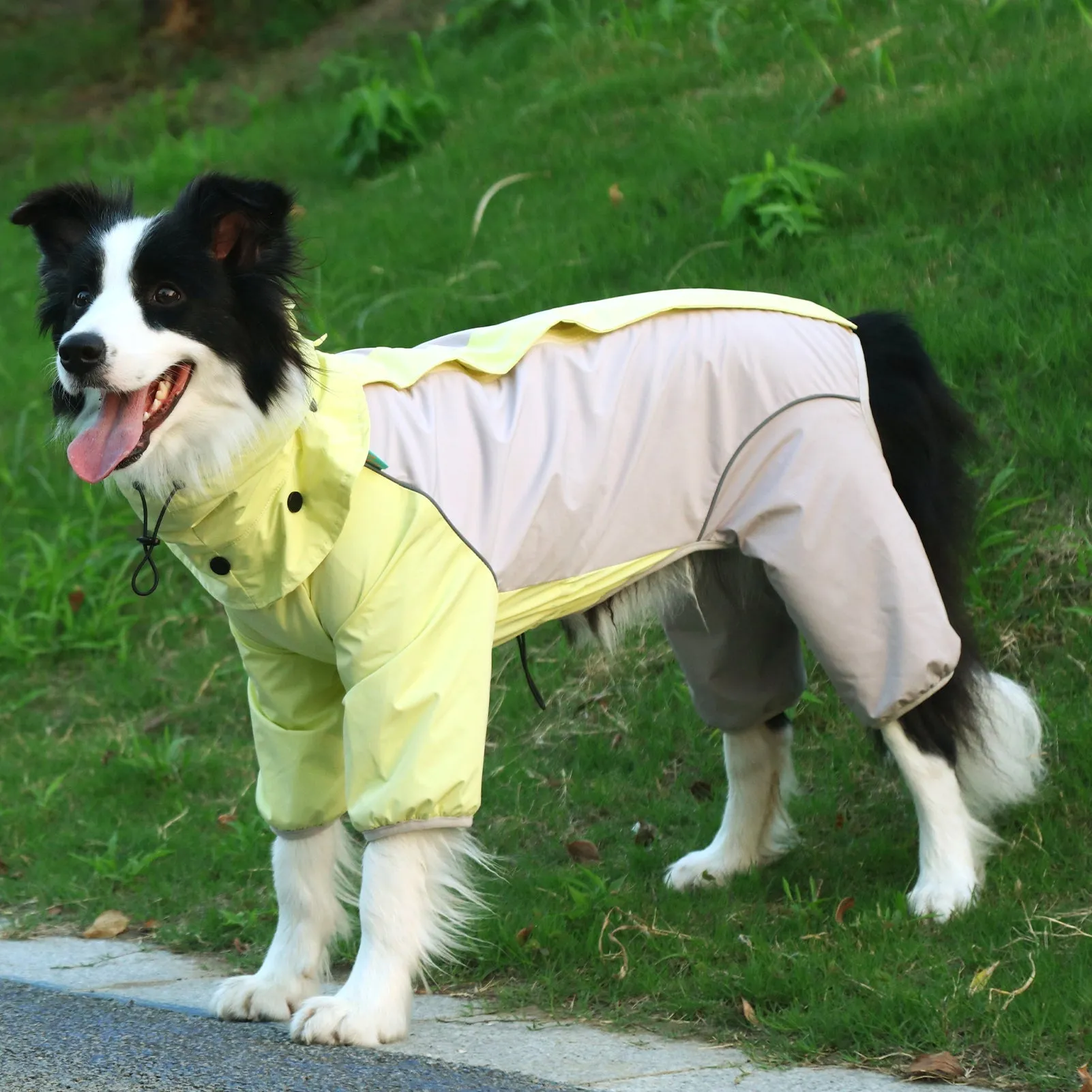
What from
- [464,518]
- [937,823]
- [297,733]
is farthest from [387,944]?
[937,823]

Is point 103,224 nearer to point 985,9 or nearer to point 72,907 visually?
point 72,907

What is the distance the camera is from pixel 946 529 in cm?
394

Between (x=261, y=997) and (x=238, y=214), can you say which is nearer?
(x=238, y=214)

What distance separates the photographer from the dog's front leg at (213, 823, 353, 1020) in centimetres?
355

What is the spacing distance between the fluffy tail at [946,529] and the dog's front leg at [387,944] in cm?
134

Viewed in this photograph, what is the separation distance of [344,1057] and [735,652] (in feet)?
5.36

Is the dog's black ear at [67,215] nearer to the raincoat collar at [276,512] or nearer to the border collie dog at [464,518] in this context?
the border collie dog at [464,518]

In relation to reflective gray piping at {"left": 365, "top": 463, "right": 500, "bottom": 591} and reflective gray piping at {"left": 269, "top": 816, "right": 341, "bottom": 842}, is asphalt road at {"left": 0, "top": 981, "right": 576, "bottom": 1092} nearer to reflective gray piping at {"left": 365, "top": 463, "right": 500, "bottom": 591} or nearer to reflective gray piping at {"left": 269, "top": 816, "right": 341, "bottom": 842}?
reflective gray piping at {"left": 269, "top": 816, "right": 341, "bottom": 842}

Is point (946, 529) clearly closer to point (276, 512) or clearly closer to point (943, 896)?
point (943, 896)

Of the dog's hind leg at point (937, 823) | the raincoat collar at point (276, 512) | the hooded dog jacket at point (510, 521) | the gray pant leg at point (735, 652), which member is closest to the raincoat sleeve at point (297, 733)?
the hooded dog jacket at point (510, 521)

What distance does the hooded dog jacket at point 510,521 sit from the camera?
3.22 m

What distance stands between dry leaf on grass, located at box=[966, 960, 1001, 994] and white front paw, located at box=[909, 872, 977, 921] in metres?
0.33

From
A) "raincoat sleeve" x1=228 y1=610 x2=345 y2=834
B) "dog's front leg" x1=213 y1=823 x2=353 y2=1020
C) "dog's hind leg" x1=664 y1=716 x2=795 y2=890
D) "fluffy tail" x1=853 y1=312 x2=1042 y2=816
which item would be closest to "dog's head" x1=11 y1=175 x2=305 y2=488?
"raincoat sleeve" x1=228 y1=610 x2=345 y2=834

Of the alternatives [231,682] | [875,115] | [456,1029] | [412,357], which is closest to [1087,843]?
[456,1029]
